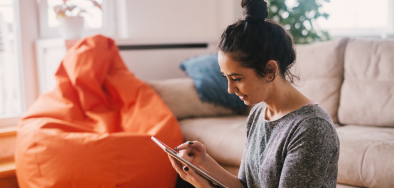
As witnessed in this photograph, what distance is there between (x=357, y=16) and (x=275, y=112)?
313 centimetres

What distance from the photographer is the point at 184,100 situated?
2.27 meters

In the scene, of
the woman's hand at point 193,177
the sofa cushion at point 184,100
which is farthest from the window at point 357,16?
the woman's hand at point 193,177

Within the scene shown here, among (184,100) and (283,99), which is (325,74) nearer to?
(184,100)

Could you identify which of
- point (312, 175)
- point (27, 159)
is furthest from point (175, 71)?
point (312, 175)

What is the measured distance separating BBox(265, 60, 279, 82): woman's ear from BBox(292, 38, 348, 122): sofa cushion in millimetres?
1188

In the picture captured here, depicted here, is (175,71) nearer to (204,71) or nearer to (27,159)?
(204,71)

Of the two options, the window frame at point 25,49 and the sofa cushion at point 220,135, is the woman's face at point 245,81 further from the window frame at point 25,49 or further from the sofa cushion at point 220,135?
the window frame at point 25,49

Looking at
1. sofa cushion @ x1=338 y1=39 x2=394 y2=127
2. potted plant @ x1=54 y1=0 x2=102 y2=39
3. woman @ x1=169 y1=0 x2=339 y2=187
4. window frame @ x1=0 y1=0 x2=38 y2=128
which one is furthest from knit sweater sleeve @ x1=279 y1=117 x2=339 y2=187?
window frame @ x1=0 y1=0 x2=38 y2=128

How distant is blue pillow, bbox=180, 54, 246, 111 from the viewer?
7.59 feet

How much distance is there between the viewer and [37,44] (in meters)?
2.53

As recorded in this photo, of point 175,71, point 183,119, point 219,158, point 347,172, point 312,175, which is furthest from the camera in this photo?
point 175,71

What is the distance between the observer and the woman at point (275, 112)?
821 millimetres

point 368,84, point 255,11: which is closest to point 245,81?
point 255,11

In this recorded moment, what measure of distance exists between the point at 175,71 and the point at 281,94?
1.93 meters
